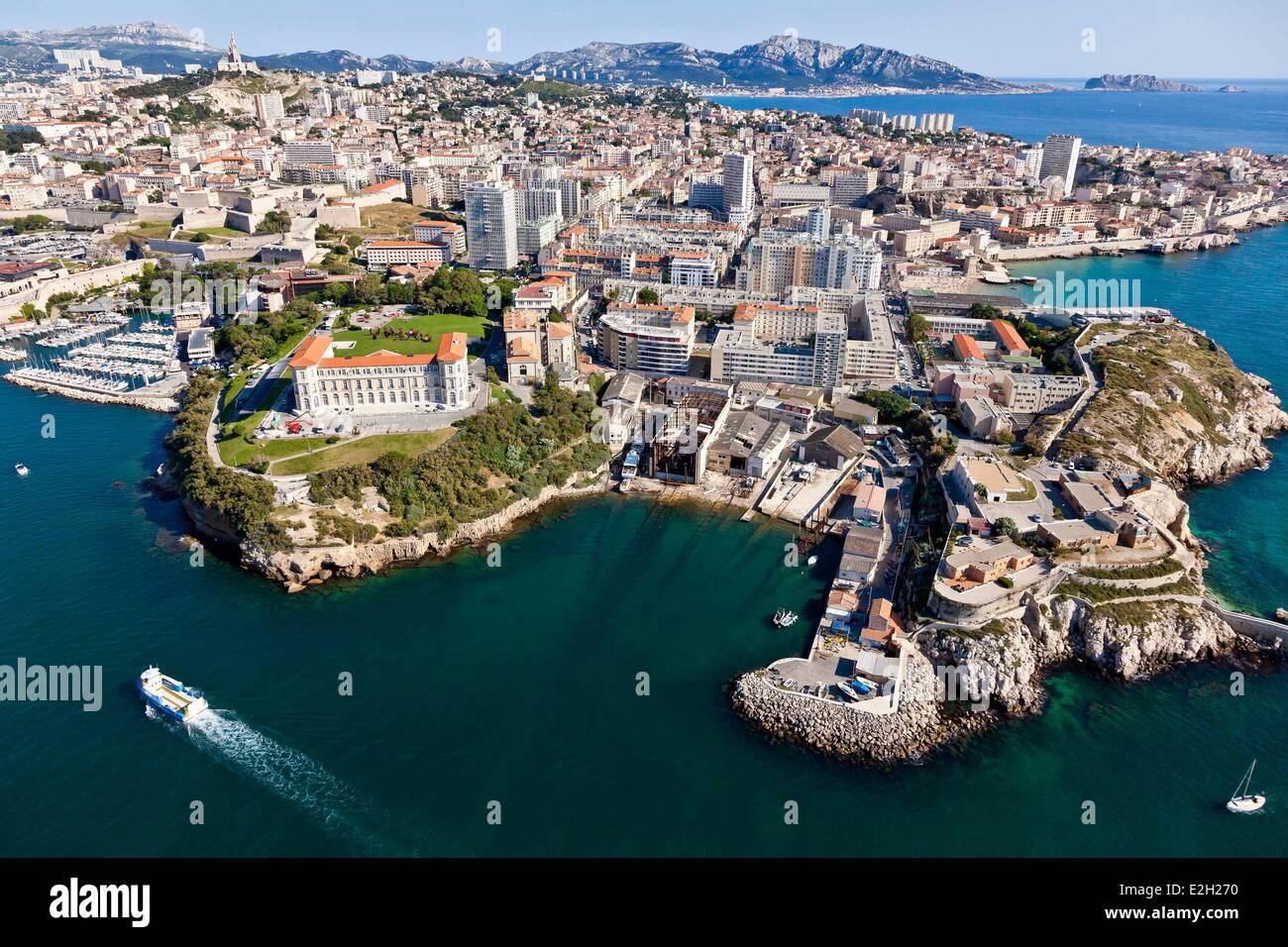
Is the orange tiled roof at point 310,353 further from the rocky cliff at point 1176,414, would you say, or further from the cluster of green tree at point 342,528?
the rocky cliff at point 1176,414

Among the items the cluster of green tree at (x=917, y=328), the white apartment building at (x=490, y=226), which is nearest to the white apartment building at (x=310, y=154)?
the white apartment building at (x=490, y=226)

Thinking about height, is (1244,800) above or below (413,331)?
below

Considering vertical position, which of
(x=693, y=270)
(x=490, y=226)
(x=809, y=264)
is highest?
(x=490, y=226)

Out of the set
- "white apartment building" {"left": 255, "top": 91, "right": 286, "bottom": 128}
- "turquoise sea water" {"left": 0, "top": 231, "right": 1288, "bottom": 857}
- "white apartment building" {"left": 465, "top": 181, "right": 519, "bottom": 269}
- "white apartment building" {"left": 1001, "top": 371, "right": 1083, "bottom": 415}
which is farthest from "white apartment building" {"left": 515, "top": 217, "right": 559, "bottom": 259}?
"white apartment building" {"left": 255, "top": 91, "right": 286, "bottom": 128}

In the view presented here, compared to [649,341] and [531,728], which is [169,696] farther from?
[649,341]

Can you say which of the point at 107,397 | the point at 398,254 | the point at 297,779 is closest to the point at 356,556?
the point at 297,779
